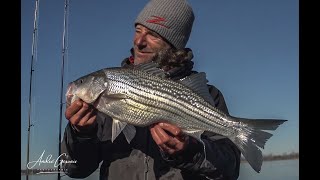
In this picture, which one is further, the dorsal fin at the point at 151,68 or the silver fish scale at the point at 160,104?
the dorsal fin at the point at 151,68

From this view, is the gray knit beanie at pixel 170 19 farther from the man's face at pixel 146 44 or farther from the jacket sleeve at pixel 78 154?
the jacket sleeve at pixel 78 154

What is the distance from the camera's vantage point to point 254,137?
335 centimetres

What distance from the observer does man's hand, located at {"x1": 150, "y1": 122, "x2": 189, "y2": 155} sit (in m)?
3.26

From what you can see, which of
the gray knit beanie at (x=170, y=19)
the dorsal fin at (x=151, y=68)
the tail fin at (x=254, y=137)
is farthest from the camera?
the gray knit beanie at (x=170, y=19)

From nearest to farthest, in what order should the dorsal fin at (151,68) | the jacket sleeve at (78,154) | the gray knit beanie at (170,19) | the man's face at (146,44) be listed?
the dorsal fin at (151,68)
the jacket sleeve at (78,154)
the man's face at (146,44)
the gray knit beanie at (170,19)

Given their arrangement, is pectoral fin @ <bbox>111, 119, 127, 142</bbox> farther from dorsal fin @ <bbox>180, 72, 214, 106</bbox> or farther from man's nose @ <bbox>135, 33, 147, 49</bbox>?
man's nose @ <bbox>135, 33, 147, 49</bbox>

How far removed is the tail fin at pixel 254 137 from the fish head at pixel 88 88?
108cm

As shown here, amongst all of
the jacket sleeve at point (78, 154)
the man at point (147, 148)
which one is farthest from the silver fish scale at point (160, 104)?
the jacket sleeve at point (78, 154)

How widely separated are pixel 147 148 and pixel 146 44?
1009 millimetres

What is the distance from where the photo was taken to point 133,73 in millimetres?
3369

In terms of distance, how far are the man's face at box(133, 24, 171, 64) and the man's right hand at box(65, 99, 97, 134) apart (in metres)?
0.82

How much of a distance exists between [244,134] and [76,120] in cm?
128

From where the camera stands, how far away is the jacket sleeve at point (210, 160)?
135 inches
